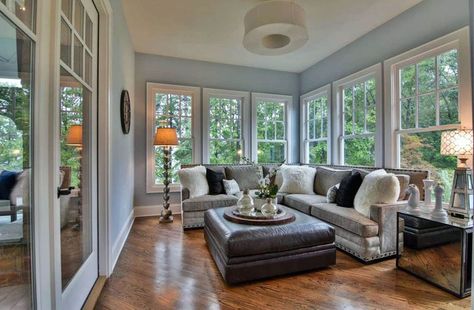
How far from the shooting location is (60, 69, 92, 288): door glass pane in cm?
154

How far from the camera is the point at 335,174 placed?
367 cm

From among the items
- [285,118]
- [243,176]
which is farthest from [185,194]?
[285,118]

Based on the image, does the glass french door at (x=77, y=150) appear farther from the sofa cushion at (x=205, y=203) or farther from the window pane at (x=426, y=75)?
the window pane at (x=426, y=75)

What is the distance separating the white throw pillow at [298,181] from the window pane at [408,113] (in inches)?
57.0

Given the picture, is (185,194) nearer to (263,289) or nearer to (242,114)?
(263,289)

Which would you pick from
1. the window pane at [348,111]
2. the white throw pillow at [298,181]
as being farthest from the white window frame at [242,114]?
the window pane at [348,111]

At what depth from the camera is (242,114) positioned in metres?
5.02

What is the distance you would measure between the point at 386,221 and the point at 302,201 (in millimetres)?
1160

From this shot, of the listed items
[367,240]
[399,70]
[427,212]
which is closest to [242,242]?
[367,240]

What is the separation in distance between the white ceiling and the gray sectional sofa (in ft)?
6.64

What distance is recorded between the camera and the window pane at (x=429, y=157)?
276 centimetres

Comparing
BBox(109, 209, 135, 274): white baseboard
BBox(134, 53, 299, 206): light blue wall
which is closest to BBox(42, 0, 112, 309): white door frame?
BBox(109, 209, 135, 274): white baseboard

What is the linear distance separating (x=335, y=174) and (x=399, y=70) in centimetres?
162

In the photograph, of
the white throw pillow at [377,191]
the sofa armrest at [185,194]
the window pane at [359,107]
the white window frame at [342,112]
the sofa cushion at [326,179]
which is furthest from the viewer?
the window pane at [359,107]
